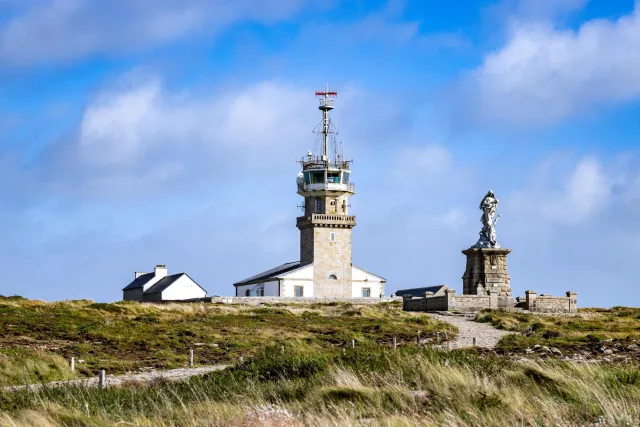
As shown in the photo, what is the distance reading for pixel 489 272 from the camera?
55000mm

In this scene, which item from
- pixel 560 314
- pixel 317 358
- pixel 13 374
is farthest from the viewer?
pixel 560 314

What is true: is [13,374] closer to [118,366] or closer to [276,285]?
[118,366]

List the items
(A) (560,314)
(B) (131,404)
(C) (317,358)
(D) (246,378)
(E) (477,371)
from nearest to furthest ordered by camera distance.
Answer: (B) (131,404)
(E) (477,371)
(D) (246,378)
(C) (317,358)
(A) (560,314)

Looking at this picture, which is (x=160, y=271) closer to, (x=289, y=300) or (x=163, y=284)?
(x=163, y=284)

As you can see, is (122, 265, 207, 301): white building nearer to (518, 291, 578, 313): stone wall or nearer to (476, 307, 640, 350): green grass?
(518, 291, 578, 313): stone wall

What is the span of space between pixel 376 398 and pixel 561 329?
2863 centimetres

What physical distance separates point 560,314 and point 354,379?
42.7 meters

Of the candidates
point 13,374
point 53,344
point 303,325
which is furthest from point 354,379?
point 303,325

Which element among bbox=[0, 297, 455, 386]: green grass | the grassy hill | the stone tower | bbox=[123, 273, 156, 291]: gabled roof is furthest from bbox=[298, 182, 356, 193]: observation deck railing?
the grassy hill

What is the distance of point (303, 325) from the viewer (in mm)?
43094

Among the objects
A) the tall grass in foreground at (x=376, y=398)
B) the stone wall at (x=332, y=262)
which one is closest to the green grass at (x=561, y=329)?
the tall grass in foreground at (x=376, y=398)

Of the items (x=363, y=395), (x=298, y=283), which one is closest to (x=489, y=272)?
(x=298, y=283)

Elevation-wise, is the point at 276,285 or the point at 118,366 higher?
the point at 276,285

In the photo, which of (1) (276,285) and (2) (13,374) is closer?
(2) (13,374)
